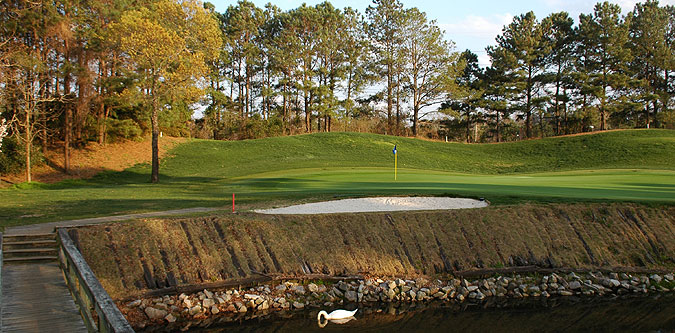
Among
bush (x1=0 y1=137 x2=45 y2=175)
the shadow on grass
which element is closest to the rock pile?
the shadow on grass

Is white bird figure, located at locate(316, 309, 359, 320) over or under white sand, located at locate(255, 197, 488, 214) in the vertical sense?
under

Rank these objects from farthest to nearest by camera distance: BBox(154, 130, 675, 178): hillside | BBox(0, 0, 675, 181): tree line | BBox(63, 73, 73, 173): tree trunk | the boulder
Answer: BBox(0, 0, 675, 181): tree line → BBox(154, 130, 675, 178): hillside → BBox(63, 73, 73, 173): tree trunk → the boulder

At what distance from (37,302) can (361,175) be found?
20407 mm

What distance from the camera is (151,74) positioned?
1149 inches

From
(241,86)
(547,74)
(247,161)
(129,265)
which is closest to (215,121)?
(241,86)

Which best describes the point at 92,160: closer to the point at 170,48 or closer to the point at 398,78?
the point at 170,48

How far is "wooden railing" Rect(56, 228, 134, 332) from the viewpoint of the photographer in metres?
4.78

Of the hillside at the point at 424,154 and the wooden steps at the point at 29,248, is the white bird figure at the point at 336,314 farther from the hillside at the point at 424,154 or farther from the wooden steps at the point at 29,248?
the hillside at the point at 424,154

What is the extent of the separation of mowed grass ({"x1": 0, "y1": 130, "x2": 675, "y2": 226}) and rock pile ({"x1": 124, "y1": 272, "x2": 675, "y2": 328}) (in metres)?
3.51

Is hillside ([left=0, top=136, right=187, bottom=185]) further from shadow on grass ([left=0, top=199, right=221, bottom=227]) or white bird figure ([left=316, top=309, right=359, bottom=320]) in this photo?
white bird figure ([left=316, top=309, right=359, bottom=320])

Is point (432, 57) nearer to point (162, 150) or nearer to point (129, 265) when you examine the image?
point (162, 150)

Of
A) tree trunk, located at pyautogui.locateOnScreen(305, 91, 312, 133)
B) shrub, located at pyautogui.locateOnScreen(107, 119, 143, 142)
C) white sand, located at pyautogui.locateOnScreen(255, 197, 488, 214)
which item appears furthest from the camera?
tree trunk, located at pyautogui.locateOnScreen(305, 91, 312, 133)

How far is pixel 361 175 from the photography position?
27.0 m

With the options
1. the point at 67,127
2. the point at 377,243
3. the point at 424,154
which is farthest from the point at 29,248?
the point at 424,154
